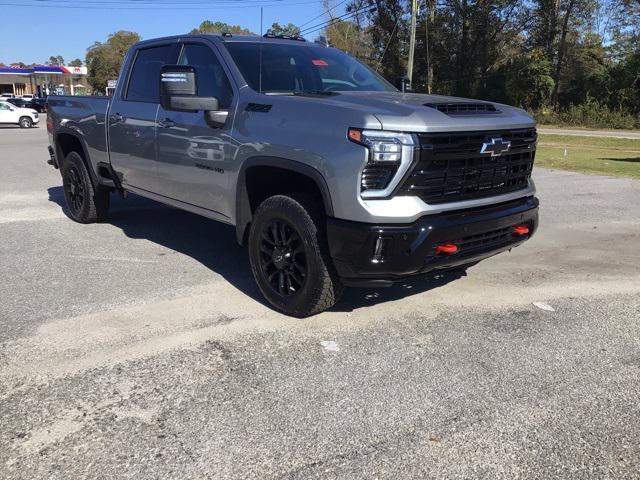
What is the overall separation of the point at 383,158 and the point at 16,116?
114 feet

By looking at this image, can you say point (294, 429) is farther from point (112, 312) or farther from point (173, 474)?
point (112, 312)

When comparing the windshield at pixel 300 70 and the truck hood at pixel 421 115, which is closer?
the truck hood at pixel 421 115

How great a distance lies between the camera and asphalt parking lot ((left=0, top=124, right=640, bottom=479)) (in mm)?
2717

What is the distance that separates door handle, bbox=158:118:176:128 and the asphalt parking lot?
1.33m

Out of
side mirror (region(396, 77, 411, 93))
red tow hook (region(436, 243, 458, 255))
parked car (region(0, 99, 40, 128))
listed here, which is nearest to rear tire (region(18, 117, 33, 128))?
parked car (region(0, 99, 40, 128))

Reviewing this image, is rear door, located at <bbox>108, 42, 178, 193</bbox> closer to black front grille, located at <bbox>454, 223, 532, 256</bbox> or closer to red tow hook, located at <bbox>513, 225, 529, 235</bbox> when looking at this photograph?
black front grille, located at <bbox>454, 223, 532, 256</bbox>

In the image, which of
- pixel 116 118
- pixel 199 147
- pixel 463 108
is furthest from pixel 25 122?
pixel 463 108

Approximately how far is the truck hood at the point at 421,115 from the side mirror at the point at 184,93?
901mm

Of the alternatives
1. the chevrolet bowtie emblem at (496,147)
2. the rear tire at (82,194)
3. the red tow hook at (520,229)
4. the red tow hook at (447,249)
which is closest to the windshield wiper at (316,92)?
the chevrolet bowtie emblem at (496,147)

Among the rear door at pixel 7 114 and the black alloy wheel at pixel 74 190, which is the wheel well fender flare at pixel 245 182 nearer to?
the black alloy wheel at pixel 74 190

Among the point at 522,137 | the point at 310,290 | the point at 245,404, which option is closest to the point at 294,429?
the point at 245,404

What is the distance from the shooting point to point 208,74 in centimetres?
495

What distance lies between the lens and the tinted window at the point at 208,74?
4.71 meters

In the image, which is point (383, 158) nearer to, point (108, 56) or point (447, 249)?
point (447, 249)
